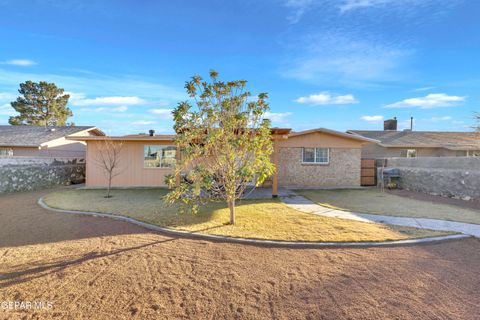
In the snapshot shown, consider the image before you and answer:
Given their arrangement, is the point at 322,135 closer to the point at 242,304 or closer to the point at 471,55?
the point at 471,55

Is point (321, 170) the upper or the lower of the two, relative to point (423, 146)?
lower

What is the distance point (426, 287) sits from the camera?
3346 mm

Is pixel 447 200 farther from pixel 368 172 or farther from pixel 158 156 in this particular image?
pixel 158 156

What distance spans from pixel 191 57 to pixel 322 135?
27.6ft

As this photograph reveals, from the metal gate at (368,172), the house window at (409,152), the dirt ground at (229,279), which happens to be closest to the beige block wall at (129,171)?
the dirt ground at (229,279)

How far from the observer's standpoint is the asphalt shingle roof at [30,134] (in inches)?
736

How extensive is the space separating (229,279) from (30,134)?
80.9 ft

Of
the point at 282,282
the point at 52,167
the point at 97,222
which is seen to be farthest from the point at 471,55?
the point at 52,167

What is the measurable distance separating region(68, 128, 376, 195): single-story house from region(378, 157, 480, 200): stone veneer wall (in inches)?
97.4

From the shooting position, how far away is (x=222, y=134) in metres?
6.01

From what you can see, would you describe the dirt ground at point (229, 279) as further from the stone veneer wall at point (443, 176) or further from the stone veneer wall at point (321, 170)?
the stone veneer wall at point (321, 170)

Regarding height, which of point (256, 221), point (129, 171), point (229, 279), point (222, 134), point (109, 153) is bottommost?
point (229, 279)

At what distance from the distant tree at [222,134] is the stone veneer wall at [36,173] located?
11.3 meters

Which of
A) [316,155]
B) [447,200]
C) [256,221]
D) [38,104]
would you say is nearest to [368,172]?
[316,155]
